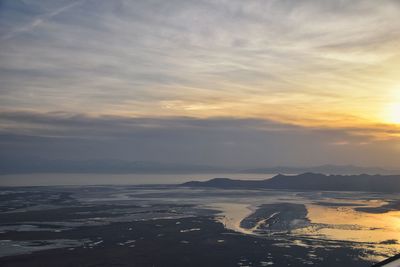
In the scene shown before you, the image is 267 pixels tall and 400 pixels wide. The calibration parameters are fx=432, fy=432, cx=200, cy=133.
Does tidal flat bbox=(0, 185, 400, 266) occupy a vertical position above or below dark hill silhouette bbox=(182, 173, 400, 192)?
below

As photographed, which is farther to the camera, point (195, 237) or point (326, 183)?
point (326, 183)

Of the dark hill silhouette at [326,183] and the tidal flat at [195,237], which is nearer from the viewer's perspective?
the tidal flat at [195,237]

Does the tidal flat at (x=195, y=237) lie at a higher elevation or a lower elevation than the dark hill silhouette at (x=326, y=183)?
lower

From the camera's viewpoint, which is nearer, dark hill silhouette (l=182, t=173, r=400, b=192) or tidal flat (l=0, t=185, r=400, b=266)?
tidal flat (l=0, t=185, r=400, b=266)

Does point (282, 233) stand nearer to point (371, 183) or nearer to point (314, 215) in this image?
point (314, 215)

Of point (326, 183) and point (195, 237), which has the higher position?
point (326, 183)
